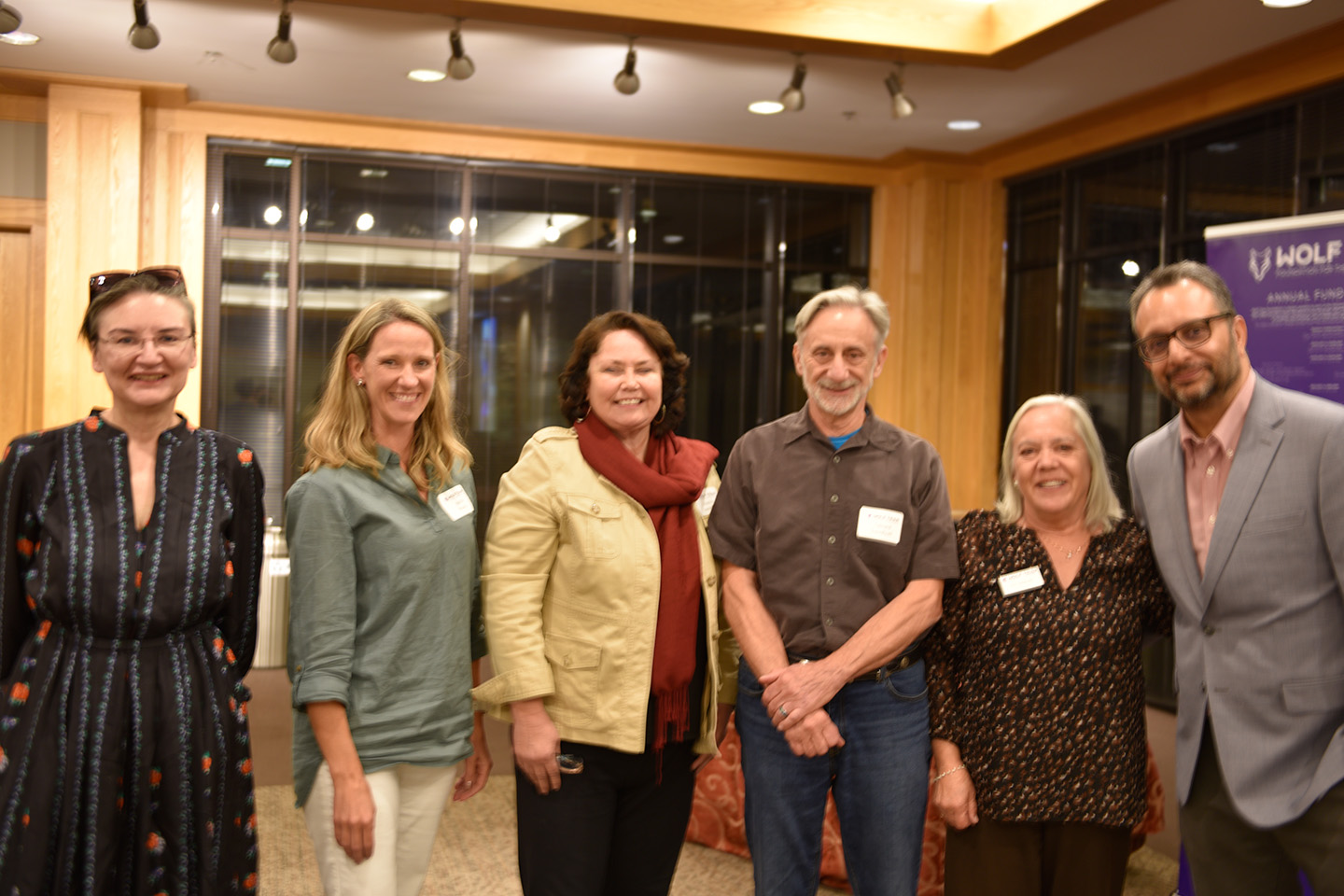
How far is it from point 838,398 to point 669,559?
0.47m

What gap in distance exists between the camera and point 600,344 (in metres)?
2.11

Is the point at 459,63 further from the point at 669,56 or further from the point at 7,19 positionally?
the point at 7,19

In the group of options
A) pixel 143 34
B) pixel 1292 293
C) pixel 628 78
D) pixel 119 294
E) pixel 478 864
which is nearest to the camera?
pixel 119 294

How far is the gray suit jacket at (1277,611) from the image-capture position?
201 cm

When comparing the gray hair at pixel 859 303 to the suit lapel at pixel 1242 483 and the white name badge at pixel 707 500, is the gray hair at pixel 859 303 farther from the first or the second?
the suit lapel at pixel 1242 483

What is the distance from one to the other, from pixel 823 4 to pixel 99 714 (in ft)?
13.5

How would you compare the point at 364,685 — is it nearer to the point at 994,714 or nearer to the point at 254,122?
the point at 994,714

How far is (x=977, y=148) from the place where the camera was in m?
6.79

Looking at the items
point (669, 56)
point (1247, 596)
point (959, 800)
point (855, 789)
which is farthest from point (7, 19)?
point (1247, 596)

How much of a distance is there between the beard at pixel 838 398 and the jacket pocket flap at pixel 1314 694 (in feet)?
3.15

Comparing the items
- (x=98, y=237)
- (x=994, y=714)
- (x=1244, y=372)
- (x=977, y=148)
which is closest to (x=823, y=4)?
(x=977, y=148)

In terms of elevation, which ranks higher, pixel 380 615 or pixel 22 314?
pixel 22 314

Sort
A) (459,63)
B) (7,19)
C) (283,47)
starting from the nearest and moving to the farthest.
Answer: (7,19) → (283,47) → (459,63)

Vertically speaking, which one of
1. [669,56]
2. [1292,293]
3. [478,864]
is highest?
[669,56]
